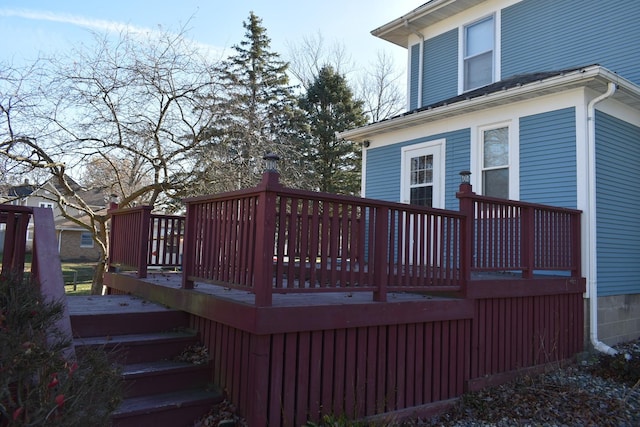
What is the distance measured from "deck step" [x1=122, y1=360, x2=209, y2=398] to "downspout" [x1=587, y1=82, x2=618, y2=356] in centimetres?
508

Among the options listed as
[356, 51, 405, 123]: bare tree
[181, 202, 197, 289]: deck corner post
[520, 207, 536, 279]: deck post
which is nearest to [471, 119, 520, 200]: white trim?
[520, 207, 536, 279]: deck post

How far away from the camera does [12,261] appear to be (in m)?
3.20

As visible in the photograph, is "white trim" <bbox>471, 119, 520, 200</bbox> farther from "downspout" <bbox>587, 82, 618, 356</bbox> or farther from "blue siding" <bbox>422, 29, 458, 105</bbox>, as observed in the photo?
"blue siding" <bbox>422, 29, 458, 105</bbox>

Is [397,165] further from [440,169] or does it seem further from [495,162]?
[495,162]

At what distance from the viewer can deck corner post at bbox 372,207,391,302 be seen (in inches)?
155

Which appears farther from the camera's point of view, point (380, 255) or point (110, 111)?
point (110, 111)

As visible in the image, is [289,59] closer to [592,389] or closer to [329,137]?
[329,137]

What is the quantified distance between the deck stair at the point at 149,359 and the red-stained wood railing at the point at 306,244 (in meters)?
0.50

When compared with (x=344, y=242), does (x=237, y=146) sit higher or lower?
higher

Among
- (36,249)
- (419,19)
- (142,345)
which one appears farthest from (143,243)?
(419,19)

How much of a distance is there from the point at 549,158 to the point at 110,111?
8.57 m

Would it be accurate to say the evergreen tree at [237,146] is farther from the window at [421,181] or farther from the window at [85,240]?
the window at [85,240]

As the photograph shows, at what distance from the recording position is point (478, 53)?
366 inches

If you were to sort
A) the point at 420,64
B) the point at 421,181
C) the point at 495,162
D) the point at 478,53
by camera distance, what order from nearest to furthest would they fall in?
the point at 495,162
the point at 421,181
the point at 478,53
the point at 420,64
